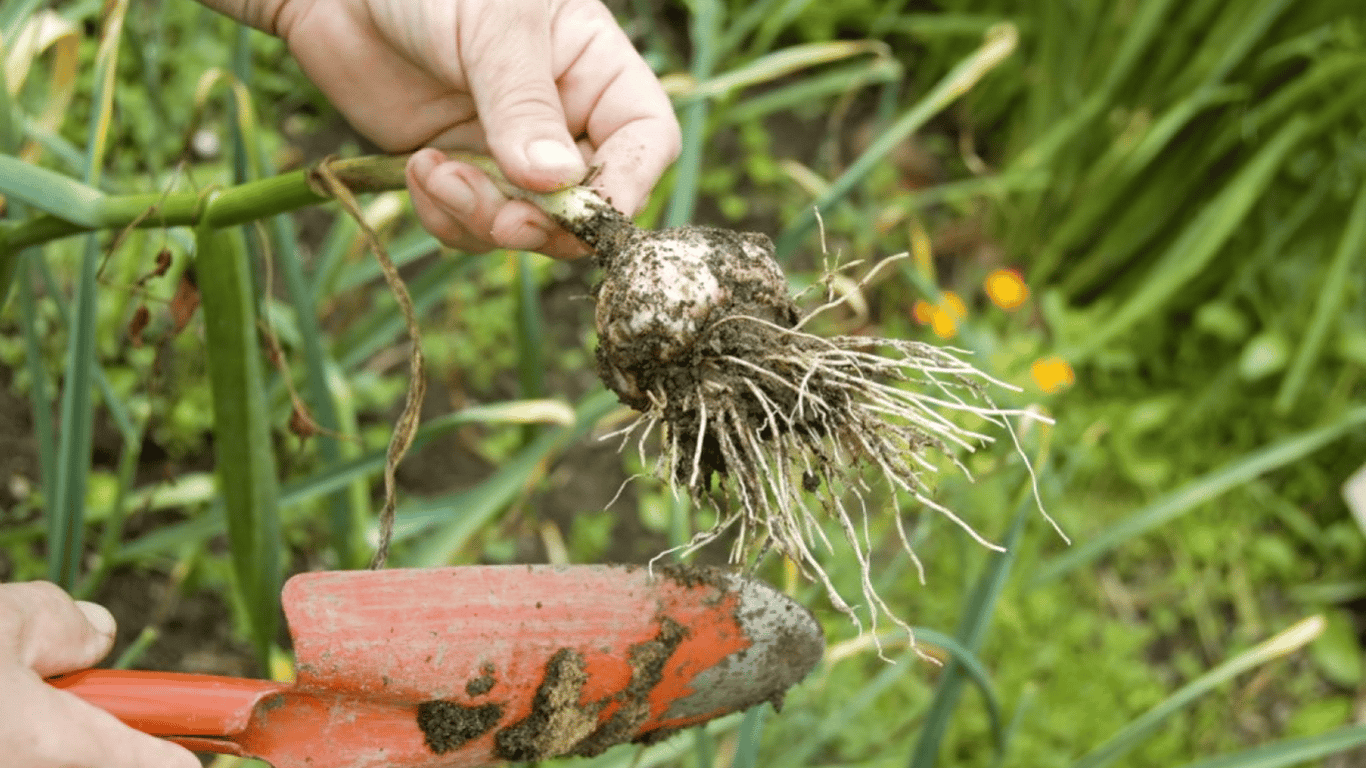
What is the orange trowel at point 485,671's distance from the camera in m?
0.86

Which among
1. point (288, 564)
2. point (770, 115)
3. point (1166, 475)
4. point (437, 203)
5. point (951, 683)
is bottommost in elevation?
point (1166, 475)

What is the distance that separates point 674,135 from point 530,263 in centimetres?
34

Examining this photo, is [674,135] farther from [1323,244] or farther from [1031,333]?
[1323,244]

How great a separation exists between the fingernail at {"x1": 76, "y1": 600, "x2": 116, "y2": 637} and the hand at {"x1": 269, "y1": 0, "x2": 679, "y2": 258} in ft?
1.49

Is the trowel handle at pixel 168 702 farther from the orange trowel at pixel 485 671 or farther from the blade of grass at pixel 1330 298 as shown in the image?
the blade of grass at pixel 1330 298

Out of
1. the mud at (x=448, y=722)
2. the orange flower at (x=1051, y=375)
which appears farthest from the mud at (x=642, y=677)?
the orange flower at (x=1051, y=375)

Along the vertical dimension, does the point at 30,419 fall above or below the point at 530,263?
below

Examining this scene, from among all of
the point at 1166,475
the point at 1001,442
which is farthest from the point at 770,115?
the point at 1001,442

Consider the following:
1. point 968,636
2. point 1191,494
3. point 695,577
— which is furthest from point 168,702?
point 1191,494

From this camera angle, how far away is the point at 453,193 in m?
1.02

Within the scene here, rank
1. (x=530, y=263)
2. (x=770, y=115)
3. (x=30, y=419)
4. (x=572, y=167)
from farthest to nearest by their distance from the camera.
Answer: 1. (x=770, y=115)
2. (x=30, y=419)
3. (x=530, y=263)
4. (x=572, y=167)

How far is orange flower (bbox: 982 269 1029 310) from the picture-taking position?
2234 mm

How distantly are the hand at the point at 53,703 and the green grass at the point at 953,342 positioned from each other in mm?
268

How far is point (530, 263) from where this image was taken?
4.62 ft
